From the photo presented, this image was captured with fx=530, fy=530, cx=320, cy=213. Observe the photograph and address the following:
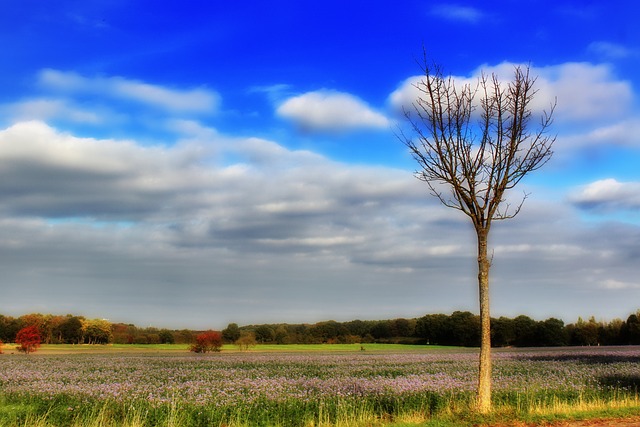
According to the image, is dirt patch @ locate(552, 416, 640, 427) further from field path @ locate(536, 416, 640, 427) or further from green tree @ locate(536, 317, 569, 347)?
green tree @ locate(536, 317, 569, 347)

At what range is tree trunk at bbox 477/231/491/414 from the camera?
12047mm

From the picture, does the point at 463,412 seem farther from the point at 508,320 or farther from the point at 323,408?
the point at 508,320

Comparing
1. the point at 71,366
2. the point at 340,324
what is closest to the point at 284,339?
the point at 340,324

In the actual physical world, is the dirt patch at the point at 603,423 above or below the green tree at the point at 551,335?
above

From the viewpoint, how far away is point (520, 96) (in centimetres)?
1347

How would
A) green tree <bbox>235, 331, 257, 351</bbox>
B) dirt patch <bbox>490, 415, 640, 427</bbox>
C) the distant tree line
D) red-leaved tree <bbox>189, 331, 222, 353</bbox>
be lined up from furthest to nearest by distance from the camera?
the distant tree line
green tree <bbox>235, 331, 257, 351</bbox>
red-leaved tree <bbox>189, 331, 222, 353</bbox>
dirt patch <bbox>490, 415, 640, 427</bbox>

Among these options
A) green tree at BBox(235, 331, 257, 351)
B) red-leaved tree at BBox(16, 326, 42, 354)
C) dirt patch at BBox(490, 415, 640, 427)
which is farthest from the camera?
green tree at BBox(235, 331, 257, 351)

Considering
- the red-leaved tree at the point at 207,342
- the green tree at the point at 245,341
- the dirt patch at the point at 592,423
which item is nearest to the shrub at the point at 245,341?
the green tree at the point at 245,341

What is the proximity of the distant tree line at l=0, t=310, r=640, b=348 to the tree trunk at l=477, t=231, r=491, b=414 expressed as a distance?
70094 millimetres

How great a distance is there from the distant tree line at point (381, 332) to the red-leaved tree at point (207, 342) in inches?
655

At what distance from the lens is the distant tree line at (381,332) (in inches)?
3418

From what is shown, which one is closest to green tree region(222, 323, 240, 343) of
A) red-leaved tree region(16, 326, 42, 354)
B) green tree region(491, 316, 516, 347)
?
red-leaved tree region(16, 326, 42, 354)

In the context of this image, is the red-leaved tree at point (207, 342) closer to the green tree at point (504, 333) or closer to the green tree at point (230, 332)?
the green tree at point (230, 332)

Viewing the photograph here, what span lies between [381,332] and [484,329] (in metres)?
101
